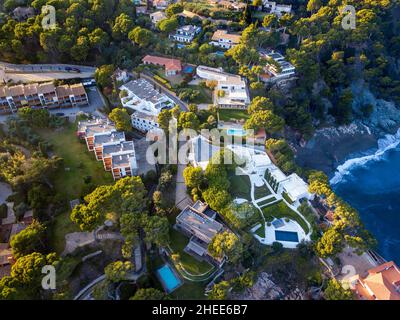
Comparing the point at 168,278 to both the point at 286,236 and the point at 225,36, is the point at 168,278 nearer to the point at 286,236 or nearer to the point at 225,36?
the point at 286,236

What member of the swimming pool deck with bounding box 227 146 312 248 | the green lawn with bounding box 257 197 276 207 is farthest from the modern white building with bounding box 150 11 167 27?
the green lawn with bounding box 257 197 276 207

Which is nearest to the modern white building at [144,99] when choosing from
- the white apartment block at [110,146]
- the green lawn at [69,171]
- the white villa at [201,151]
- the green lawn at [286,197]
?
the white apartment block at [110,146]

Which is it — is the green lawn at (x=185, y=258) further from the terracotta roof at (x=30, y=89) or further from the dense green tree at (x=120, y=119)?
the terracotta roof at (x=30, y=89)

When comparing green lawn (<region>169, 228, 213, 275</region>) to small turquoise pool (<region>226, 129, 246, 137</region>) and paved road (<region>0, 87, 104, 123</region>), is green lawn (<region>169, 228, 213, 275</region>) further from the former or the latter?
paved road (<region>0, 87, 104, 123</region>)

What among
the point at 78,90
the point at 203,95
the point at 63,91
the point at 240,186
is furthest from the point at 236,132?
the point at 63,91

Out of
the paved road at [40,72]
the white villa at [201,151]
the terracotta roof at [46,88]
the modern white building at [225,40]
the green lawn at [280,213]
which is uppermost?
the modern white building at [225,40]
